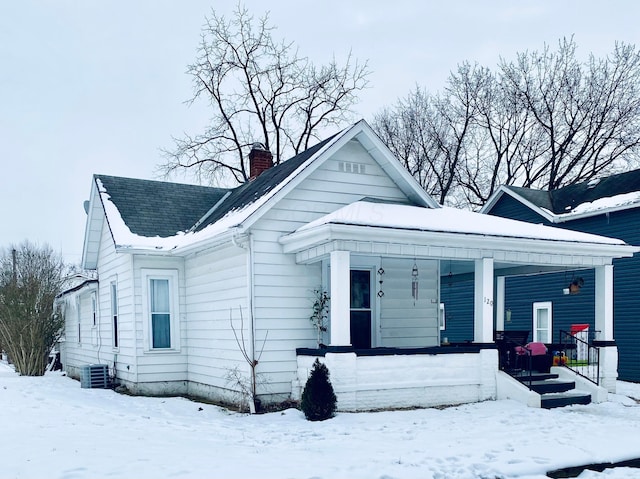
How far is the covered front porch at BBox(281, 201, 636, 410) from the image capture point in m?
9.31

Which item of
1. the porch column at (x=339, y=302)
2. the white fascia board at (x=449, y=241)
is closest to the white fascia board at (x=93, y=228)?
the white fascia board at (x=449, y=241)

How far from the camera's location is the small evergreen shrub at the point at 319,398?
8766 millimetres

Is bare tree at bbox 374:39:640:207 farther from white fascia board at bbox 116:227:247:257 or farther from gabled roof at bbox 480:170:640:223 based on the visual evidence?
white fascia board at bbox 116:227:247:257

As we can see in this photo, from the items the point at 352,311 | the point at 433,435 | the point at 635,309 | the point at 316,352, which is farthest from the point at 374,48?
the point at 433,435

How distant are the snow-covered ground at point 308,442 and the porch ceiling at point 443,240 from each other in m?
2.69

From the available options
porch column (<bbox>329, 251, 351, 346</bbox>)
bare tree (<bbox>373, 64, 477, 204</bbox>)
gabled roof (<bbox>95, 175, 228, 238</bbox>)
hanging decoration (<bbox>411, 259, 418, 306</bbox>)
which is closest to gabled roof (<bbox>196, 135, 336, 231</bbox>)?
gabled roof (<bbox>95, 175, 228, 238</bbox>)

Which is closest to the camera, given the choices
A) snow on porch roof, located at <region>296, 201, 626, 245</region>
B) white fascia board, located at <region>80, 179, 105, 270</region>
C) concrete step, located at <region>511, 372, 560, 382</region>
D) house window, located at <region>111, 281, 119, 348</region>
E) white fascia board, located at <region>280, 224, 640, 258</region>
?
white fascia board, located at <region>280, 224, 640, 258</region>

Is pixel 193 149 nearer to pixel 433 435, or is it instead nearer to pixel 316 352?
pixel 316 352

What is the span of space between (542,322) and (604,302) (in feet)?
21.5

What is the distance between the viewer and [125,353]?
13227mm

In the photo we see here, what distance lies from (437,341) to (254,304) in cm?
441

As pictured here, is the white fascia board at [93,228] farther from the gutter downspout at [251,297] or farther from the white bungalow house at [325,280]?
the gutter downspout at [251,297]

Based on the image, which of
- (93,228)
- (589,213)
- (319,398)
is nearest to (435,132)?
(589,213)

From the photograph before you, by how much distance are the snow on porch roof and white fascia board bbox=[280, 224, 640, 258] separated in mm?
72
